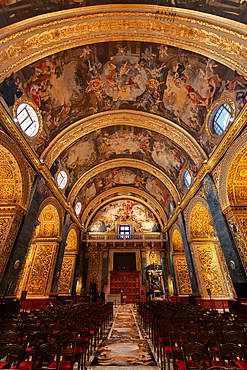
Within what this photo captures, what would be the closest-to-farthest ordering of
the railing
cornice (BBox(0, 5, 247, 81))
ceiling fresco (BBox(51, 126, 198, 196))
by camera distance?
cornice (BBox(0, 5, 247, 81)) → ceiling fresco (BBox(51, 126, 198, 196)) → the railing

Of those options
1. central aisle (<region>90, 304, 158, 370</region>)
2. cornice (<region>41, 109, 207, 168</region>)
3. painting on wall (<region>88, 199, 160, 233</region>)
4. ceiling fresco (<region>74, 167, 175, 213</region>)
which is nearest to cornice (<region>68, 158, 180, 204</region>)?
ceiling fresco (<region>74, 167, 175, 213</region>)

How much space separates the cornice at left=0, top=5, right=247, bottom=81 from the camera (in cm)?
834

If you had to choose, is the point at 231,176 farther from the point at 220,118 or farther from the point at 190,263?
the point at 190,263

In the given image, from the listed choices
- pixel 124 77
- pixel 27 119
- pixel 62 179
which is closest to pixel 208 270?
pixel 62 179

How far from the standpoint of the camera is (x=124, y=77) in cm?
1256

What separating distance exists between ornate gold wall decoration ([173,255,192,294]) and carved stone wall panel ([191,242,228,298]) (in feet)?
15.6

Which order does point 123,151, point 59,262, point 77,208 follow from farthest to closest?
point 77,208, point 123,151, point 59,262

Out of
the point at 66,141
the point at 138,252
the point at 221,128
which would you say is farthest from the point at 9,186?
the point at 138,252

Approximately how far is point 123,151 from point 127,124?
397 centimetres

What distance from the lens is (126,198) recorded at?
1028 inches

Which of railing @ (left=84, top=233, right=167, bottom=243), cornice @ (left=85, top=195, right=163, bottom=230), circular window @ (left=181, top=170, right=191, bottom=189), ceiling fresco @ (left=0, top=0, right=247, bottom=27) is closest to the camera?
ceiling fresco @ (left=0, top=0, right=247, bottom=27)

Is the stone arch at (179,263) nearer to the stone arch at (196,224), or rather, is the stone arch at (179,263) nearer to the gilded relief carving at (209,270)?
the stone arch at (196,224)

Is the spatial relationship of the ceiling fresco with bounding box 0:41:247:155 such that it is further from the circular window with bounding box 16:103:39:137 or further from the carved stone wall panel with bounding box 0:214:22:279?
the carved stone wall panel with bounding box 0:214:22:279

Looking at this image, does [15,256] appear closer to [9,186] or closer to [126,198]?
[9,186]
